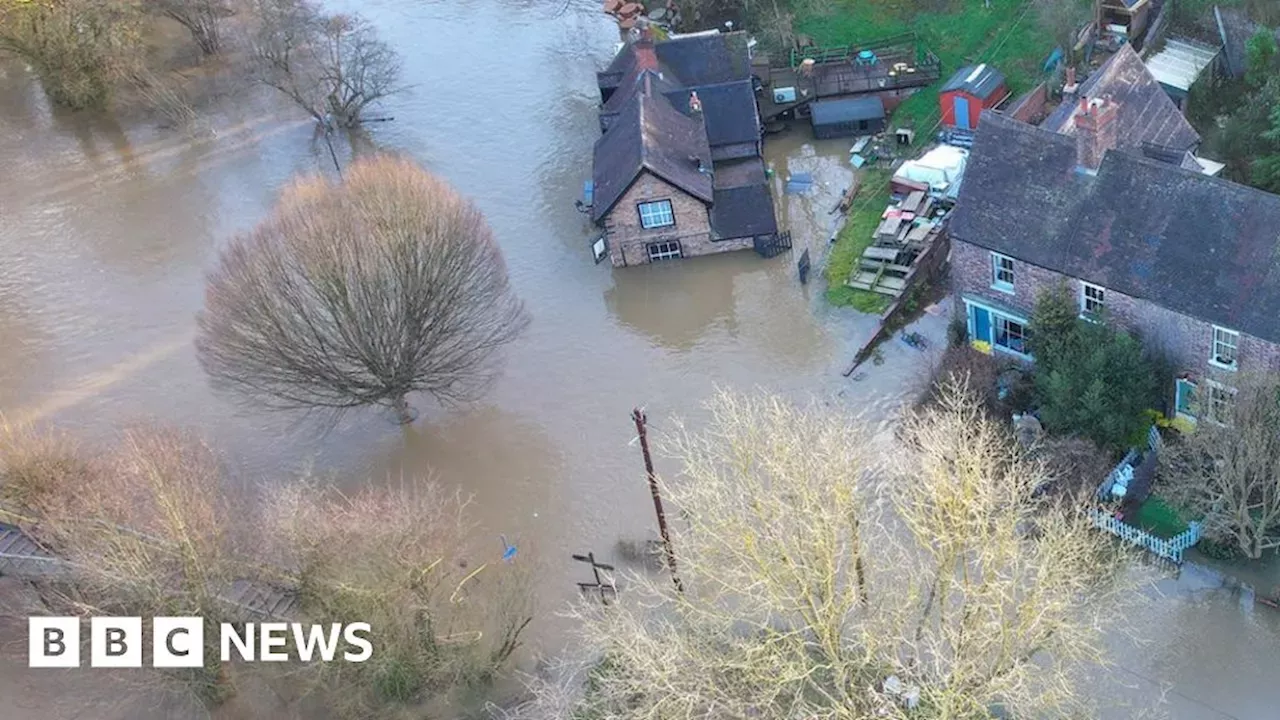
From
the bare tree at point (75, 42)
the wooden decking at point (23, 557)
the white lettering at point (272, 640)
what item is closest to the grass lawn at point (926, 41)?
the white lettering at point (272, 640)

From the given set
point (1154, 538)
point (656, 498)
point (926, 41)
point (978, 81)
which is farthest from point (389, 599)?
point (926, 41)

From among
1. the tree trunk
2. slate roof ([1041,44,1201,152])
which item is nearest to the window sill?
slate roof ([1041,44,1201,152])

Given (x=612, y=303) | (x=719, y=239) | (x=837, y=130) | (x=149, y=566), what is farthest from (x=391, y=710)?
(x=837, y=130)

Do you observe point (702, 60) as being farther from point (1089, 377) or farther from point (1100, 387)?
point (1100, 387)

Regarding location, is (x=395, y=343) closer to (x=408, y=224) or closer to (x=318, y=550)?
(x=408, y=224)

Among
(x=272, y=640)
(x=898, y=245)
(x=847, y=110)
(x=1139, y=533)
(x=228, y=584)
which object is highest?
(x=847, y=110)

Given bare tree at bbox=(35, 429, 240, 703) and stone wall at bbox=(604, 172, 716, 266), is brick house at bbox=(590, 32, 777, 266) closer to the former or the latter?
stone wall at bbox=(604, 172, 716, 266)

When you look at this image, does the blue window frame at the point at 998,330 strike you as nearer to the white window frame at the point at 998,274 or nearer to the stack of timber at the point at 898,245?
the white window frame at the point at 998,274
